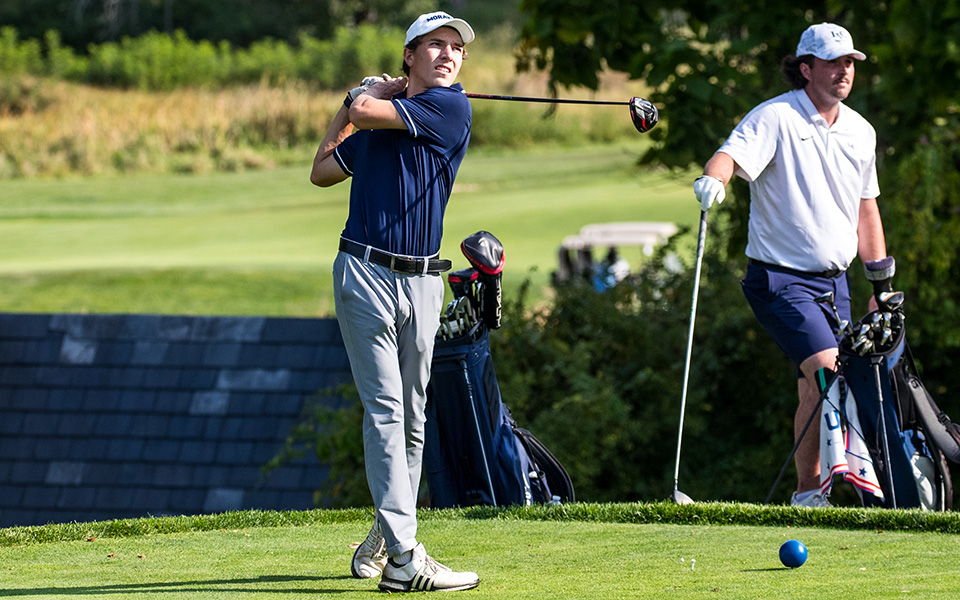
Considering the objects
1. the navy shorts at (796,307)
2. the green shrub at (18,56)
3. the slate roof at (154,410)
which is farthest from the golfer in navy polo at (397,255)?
the green shrub at (18,56)

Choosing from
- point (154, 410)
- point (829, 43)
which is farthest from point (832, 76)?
point (154, 410)

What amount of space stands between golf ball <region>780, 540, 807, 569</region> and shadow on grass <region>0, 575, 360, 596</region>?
126 cm

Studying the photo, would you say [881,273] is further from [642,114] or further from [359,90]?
[359,90]

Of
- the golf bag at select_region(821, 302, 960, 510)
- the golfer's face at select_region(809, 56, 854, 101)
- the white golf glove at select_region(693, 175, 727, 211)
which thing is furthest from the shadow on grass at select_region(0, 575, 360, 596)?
the golfer's face at select_region(809, 56, 854, 101)

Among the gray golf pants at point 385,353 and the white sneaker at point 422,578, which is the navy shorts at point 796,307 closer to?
the gray golf pants at point 385,353

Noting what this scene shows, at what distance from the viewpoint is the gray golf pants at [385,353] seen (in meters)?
3.92

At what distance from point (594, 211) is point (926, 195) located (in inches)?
753

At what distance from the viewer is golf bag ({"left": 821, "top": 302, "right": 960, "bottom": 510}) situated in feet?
17.4

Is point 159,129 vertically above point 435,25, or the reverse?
point 435,25

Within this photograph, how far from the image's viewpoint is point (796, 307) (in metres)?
Result: 5.31

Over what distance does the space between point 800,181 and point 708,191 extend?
55 cm

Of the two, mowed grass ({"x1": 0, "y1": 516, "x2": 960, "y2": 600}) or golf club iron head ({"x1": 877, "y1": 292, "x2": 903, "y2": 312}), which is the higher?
golf club iron head ({"x1": 877, "y1": 292, "x2": 903, "y2": 312})

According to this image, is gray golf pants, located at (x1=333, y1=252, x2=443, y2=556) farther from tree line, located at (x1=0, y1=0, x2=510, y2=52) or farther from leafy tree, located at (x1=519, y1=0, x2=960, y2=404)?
tree line, located at (x1=0, y1=0, x2=510, y2=52)

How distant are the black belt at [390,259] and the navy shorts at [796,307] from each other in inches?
76.6
